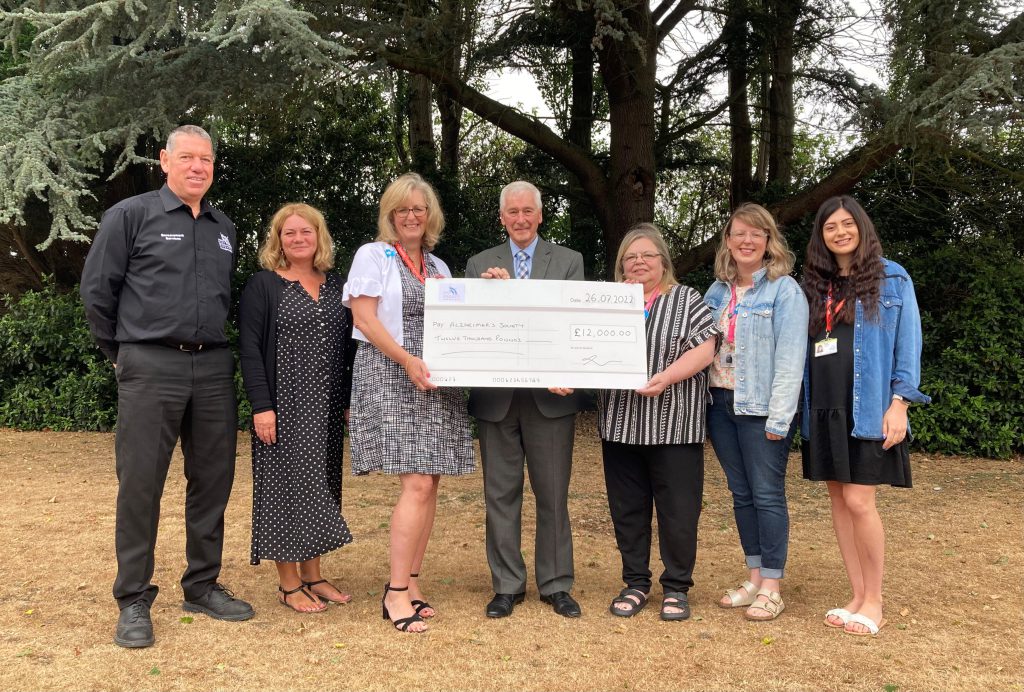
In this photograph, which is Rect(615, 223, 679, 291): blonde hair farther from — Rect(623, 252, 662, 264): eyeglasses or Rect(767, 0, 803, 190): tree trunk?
Rect(767, 0, 803, 190): tree trunk

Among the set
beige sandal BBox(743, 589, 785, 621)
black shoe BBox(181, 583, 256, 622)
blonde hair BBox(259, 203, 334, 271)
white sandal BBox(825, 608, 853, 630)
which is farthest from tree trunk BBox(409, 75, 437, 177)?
white sandal BBox(825, 608, 853, 630)

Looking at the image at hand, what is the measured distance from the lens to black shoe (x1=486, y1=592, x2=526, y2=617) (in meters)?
4.02

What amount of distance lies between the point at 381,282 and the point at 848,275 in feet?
6.73

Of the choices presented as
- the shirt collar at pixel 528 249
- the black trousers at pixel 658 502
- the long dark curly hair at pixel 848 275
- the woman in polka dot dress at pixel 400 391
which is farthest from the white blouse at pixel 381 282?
the long dark curly hair at pixel 848 275

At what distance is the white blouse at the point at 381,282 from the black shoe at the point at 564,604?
1.40 m

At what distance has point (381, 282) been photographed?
3.85 metres

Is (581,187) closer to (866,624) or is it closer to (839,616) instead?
(839,616)

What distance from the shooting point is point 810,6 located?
9.16m

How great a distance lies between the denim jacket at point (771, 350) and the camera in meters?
3.79

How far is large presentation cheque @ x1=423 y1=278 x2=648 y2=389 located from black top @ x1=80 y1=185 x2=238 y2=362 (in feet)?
3.20

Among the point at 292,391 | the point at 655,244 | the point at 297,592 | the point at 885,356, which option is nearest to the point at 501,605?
the point at 297,592

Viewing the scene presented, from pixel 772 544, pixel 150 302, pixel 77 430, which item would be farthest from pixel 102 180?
pixel 772 544

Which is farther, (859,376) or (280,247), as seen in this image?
(280,247)

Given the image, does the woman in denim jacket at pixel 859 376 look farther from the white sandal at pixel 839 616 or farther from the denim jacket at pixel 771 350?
the denim jacket at pixel 771 350
